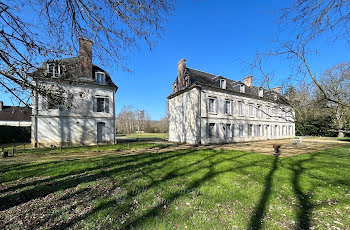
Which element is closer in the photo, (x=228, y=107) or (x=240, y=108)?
(x=228, y=107)

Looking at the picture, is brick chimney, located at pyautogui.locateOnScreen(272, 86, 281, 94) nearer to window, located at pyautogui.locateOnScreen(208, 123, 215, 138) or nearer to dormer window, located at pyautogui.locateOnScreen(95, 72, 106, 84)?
window, located at pyautogui.locateOnScreen(208, 123, 215, 138)

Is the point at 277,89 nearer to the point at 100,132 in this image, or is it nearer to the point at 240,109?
the point at 100,132

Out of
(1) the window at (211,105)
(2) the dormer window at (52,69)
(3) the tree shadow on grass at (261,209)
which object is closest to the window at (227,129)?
(1) the window at (211,105)

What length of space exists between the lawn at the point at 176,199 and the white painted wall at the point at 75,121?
999 centimetres

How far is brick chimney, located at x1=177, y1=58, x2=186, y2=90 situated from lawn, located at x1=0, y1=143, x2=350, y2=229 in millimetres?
15053

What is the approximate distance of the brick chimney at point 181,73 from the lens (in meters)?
19.8

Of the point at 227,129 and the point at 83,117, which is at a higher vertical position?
the point at 83,117

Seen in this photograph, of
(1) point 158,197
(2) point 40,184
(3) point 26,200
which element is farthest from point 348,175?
(2) point 40,184

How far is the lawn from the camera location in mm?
3176

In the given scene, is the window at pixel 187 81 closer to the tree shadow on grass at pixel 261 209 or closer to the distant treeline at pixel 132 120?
the tree shadow on grass at pixel 261 209

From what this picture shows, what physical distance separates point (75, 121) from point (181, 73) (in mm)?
13670

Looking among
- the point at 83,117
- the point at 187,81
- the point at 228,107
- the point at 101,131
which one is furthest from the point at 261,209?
the point at 228,107

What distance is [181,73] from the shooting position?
20.3 metres

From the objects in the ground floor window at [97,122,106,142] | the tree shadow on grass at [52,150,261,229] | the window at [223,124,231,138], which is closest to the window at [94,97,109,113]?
the ground floor window at [97,122,106,142]
